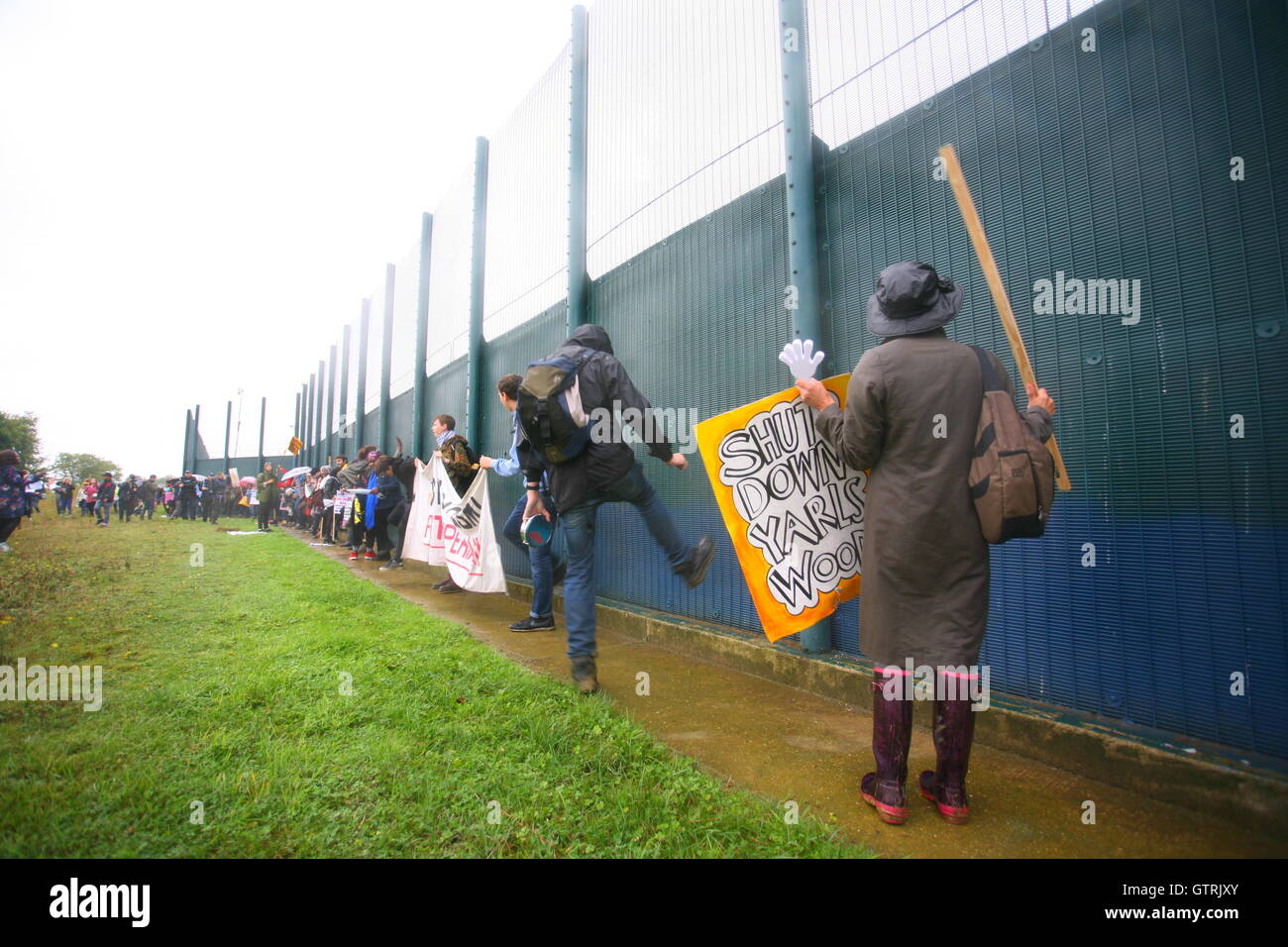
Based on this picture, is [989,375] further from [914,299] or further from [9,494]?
[9,494]

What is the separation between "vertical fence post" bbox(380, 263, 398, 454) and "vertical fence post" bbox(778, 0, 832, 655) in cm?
1068

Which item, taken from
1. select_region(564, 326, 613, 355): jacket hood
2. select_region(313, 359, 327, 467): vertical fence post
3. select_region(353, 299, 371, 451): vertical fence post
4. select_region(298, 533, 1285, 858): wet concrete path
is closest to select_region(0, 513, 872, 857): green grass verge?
select_region(298, 533, 1285, 858): wet concrete path

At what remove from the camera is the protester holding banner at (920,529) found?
1902 mm

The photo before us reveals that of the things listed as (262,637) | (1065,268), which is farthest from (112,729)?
(1065,268)

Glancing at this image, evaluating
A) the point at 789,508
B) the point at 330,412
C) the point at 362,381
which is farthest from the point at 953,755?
the point at 330,412

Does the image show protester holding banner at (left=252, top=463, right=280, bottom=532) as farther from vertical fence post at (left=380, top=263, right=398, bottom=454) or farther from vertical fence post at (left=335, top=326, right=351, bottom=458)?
vertical fence post at (left=380, top=263, right=398, bottom=454)

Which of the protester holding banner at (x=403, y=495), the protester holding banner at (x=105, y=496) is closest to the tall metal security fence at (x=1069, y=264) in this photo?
the protester holding banner at (x=403, y=495)

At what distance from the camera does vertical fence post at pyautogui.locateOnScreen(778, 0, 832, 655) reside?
11.3 feet
